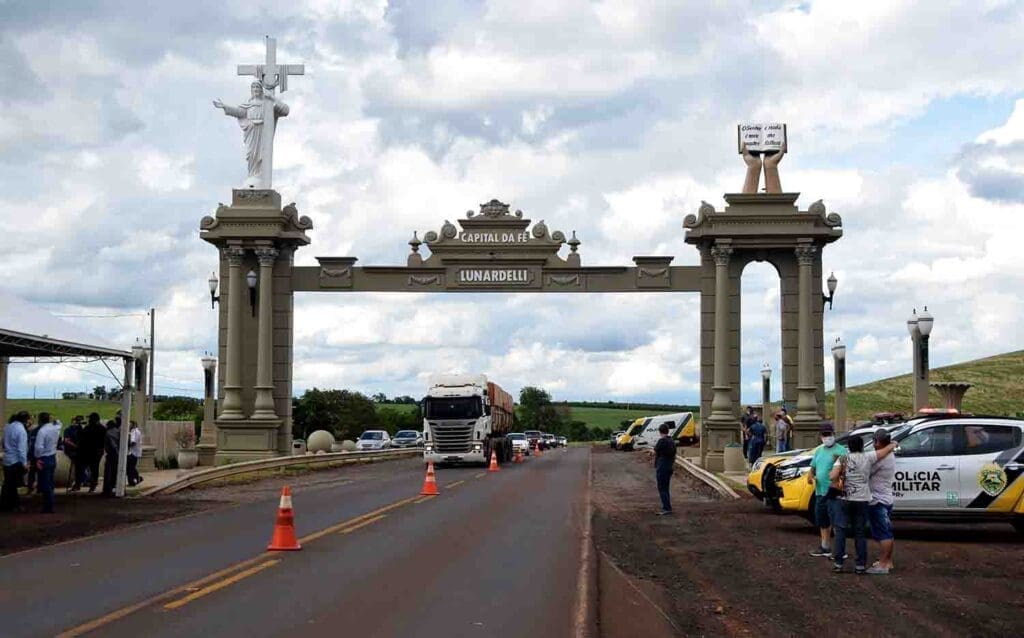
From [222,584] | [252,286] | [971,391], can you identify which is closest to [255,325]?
[252,286]

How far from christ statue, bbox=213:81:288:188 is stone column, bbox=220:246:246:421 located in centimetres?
276

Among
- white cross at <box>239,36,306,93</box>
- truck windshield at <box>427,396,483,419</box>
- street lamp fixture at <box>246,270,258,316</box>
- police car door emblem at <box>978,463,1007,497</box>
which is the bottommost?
police car door emblem at <box>978,463,1007,497</box>

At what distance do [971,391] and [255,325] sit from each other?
1809 inches

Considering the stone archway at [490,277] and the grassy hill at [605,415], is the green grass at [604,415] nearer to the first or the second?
the grassy hill at [605,415]

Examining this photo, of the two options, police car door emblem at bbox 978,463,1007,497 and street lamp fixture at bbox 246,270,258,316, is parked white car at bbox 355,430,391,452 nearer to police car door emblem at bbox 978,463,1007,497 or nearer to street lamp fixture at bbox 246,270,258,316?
street lamp fixture at bbox 246,270,258,316

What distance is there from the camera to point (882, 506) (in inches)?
548

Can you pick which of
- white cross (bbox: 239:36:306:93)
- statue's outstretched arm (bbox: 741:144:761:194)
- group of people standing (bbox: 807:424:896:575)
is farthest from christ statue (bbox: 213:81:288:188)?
group of people standing (bbox: 807:424:896:575)

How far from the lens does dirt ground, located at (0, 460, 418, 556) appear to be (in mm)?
17594

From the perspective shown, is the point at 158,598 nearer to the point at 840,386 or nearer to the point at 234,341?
the point at 840,386

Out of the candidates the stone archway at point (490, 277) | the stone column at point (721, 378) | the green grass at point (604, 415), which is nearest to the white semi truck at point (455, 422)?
the stone archway at point (490, 277)

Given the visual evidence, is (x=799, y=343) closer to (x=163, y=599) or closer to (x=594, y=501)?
(x=594, y=501)

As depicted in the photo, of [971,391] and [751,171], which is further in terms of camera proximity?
[971,391]

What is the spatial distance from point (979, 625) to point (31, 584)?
9.55 m

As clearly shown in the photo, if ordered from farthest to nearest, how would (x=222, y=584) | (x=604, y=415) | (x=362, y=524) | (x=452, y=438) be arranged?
1. (x=604, y=415)
2. (x=452, y=438)
3. (x=362, y=524)
4. (x=222, y=584)
